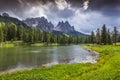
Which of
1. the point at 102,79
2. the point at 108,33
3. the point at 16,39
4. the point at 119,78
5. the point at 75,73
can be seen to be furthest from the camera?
the point at 16,39

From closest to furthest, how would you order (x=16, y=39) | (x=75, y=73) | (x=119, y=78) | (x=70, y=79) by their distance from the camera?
(x=119, y=78) → (x=70, y=79) → (x=75, y=73) → (x=16, y=39)

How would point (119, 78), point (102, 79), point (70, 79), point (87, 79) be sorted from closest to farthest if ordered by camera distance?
1. point (119, 78)
2. point (102, 79)
3. point (87, 79)
4. point (70, 79)

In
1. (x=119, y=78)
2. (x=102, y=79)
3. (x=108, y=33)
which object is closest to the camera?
(x=119, y=78)

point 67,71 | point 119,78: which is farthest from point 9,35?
point 119,78

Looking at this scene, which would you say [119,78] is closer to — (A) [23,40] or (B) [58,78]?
(B) [58,78]

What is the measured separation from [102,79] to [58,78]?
7.51 m

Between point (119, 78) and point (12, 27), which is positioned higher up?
point (12, 27)

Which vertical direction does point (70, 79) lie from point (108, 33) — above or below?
below

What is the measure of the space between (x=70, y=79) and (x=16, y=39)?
6605 inches

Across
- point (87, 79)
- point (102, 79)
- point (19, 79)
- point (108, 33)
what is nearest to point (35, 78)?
point (19, 79)

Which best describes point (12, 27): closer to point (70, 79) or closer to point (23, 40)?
point (23, 40)

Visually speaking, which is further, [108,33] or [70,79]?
[108,33]

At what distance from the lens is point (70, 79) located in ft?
92.7

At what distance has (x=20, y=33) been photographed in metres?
196
